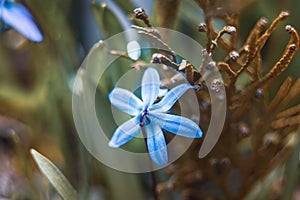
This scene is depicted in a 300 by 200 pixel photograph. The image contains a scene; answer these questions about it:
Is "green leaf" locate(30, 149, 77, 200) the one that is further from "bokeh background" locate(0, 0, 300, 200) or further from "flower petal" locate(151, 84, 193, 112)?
"flower petal" locate(151, 84, 193, 112)

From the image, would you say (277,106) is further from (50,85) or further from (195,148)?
(50,85)

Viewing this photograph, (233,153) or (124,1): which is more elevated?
(124,1)

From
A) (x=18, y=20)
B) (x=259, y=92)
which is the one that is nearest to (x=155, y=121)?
(x=259, y=92)

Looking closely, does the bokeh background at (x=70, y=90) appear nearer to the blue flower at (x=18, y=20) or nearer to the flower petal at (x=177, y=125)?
the blue flower at (x=18, y=20)

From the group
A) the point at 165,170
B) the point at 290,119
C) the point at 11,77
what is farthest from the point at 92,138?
the point at 11,77

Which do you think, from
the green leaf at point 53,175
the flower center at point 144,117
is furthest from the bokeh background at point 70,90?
the flower center at point 144,117
